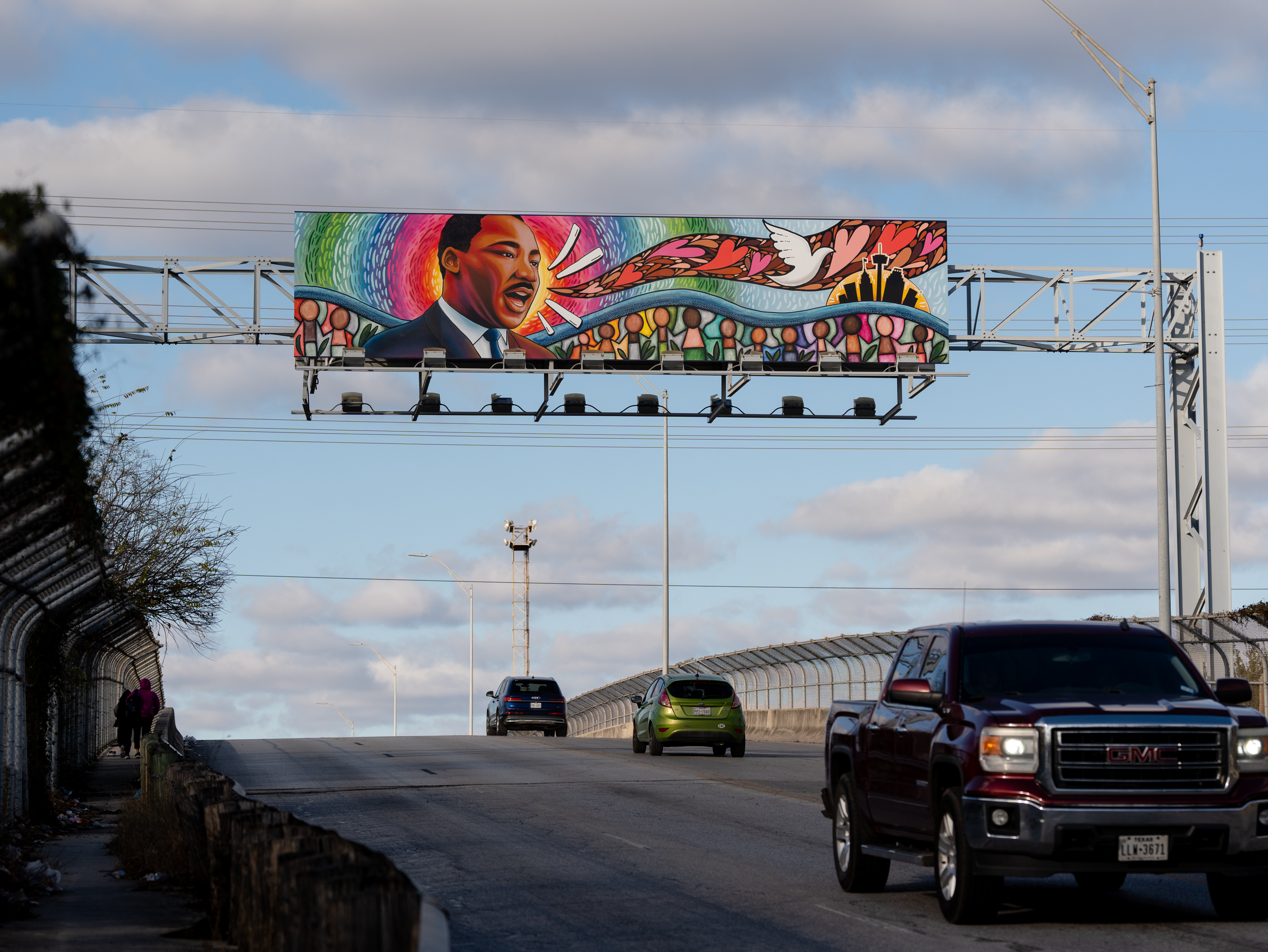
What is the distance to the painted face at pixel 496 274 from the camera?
3853 cm

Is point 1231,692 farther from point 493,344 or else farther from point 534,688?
point 534,688

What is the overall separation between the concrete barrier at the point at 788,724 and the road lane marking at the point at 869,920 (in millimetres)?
28905

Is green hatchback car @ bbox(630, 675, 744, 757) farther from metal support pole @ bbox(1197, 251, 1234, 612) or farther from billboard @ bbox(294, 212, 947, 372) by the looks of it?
metal support pole @ bbox(1197, 251, 1234, 612)

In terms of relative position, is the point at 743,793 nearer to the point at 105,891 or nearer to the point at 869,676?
the point at 105,891

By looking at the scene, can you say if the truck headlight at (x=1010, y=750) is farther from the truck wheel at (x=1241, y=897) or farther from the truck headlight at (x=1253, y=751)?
the truck wheel at (x=1241, y=897)

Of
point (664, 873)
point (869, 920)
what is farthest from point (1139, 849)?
point (664, 873)

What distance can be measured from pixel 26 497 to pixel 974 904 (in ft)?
22.3

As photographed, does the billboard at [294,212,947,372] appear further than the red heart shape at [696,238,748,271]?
No

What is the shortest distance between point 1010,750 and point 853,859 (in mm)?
2671

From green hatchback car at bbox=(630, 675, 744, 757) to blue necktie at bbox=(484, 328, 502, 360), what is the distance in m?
8.43

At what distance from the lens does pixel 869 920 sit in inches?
455

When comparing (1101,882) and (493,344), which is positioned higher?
(493,344)

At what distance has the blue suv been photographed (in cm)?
4884

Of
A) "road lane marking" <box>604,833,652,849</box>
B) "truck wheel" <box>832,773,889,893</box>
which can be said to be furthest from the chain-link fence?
"truck wheel" <box>832,773,889,893</box>
